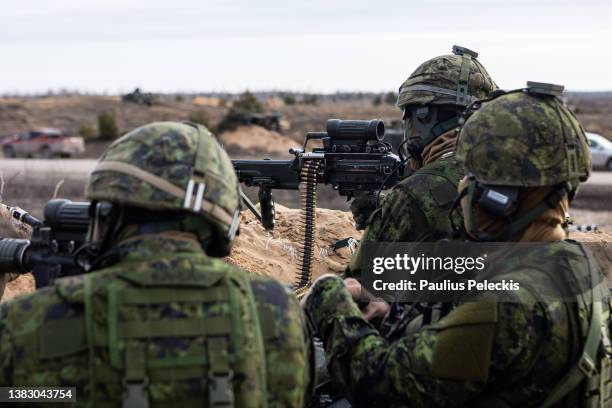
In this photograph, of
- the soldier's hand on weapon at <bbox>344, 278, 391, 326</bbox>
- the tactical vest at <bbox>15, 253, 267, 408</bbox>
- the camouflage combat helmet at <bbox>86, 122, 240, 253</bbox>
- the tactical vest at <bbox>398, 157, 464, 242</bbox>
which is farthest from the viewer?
the tactical vest at <bbox>398, 157, 464, 242</bbox>

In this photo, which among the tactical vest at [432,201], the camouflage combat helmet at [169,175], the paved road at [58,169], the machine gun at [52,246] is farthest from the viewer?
the paved road at [58,169]

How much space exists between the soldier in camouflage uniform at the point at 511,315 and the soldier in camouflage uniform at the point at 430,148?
1207 millimetres

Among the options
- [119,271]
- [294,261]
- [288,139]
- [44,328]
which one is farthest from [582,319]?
[288,139]

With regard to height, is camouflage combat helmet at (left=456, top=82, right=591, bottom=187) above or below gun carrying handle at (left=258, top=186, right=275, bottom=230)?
above

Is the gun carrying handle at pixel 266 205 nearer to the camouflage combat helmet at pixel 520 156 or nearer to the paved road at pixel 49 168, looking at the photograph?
the camouflage combat helmet at pixel 520 156

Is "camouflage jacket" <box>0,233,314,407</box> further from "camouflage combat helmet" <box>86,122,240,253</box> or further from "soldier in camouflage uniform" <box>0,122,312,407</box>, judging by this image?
"camouflage combat helmet" <box>86,122,240,253</box>

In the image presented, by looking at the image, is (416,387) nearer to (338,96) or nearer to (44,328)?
(44,328)

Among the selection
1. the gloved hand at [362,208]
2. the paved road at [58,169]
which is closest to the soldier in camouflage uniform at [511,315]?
the gloved hand at [362,208]

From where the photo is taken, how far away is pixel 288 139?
41.4 meters

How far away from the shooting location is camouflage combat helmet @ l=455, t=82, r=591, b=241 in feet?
10.1

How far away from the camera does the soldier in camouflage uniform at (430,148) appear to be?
4504mm

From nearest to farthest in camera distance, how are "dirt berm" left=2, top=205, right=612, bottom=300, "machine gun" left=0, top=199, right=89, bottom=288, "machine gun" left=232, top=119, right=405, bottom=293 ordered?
"machine gun" left=0, top=199, right=89, bottom=288
"machine gun" left=232, top=119, right=405, bottom=293
"dirt berm" left=2, top=205, right=612, bottom=300

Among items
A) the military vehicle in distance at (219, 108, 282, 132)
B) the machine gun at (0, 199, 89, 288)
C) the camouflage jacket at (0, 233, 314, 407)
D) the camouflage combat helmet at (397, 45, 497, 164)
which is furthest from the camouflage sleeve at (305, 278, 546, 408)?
the military vehicle in distance at (219, 108, 282, 132)

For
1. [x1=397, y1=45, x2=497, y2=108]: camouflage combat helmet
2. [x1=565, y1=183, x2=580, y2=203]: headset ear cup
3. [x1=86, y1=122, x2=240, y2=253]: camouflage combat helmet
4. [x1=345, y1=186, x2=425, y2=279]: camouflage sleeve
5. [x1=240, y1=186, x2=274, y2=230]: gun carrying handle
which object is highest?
[x1=397, y1=45, x2=497, y2=108]: camouflage combat helmet
